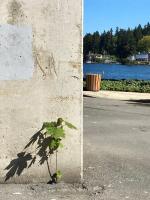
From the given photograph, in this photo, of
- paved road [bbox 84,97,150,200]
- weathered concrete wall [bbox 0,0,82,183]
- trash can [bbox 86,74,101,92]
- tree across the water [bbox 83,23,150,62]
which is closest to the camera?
weathered concrete wall [bbox 0,0,82,183]

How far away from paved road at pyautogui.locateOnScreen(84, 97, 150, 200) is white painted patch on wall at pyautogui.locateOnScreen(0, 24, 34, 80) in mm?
1622

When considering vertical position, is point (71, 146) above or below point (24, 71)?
below

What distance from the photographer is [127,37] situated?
129 meters

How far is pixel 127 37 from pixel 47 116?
123m

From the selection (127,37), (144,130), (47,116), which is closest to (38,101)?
(47,116)

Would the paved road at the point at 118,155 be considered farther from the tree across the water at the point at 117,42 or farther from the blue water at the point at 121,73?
the tree across the water at the point at 117,42

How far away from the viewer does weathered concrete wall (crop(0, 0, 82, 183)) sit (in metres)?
6.53

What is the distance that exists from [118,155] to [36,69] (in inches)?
107

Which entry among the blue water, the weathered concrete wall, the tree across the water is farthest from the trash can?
the tree across the water

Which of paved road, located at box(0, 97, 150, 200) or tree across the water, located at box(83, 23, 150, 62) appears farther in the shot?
tree across the water, located at box(83, 23, 150, 62)

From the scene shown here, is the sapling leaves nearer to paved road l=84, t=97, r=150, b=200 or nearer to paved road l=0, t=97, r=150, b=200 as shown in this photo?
paved road l=0, t=97, r=150, b=200

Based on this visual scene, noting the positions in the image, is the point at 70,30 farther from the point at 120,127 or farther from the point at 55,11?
the point at 120,127

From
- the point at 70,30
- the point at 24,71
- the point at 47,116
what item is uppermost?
the point at 70,30

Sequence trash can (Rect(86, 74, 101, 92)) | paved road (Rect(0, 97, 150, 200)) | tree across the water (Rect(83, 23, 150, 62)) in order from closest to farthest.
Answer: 1. paved road (Rect(0, 97, 150, 200))
2. trash can (Rect(86, 74, 101, 92))
3. tree across the water (Rect(83, 23, 150, 62))
